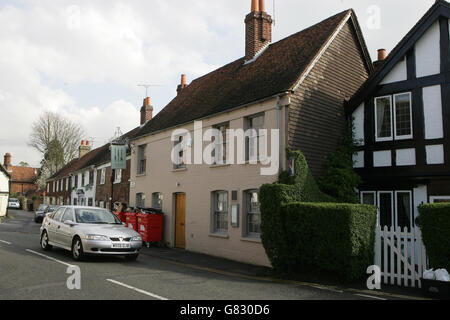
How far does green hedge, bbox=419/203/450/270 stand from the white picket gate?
1.78 ft

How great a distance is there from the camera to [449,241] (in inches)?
334

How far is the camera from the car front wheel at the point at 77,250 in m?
11.7

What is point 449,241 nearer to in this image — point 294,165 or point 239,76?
point 294,165

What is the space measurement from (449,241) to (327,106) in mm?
7165

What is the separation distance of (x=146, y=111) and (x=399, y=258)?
21.3m

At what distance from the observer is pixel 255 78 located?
15961 mm

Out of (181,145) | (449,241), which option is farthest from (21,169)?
(449,241)

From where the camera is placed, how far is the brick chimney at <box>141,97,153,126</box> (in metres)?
27.7

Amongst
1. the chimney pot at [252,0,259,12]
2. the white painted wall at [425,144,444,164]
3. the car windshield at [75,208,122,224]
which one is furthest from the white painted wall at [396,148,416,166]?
the car windshield at [75,208,122,224]

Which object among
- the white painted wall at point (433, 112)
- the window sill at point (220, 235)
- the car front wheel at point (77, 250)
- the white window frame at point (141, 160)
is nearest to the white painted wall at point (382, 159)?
the white painted wall at point (433, 112)

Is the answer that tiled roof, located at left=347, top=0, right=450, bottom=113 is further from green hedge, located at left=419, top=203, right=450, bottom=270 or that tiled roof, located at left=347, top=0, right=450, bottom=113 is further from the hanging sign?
the hanging sign

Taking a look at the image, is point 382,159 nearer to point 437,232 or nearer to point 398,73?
point 398,73

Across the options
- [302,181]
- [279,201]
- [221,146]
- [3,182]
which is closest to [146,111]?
[221,146]

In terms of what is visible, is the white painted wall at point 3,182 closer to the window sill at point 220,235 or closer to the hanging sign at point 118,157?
the hanging sign at point 118,157
